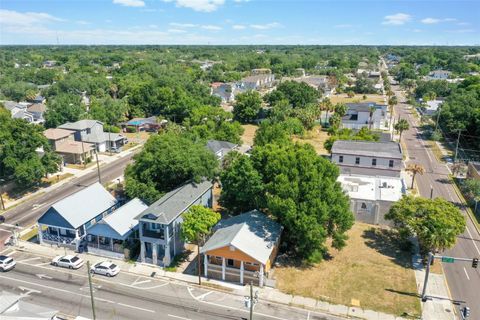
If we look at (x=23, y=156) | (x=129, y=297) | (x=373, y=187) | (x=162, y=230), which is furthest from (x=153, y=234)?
(x=373, y=187)

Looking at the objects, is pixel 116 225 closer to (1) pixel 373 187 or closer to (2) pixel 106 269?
(2) pixel 106 269

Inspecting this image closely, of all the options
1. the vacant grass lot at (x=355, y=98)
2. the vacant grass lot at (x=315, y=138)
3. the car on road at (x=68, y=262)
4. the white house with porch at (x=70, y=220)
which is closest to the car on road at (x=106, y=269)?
the car on road at (x=68, y=262)

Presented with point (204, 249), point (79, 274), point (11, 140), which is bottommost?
point (79, 274)

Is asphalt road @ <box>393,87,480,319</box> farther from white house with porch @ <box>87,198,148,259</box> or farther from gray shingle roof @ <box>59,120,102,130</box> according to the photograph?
gray shingle roof @ <box>59,120,102,130</box>

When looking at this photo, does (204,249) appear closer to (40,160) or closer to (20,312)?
(20,312)

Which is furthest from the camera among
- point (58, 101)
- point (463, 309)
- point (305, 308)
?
point (58, 101)

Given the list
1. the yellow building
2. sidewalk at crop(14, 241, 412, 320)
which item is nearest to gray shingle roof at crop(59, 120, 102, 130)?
sidewalk at crop(14, 241, 412, 320)

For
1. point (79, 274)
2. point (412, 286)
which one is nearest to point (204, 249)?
A: point (79, 274)
